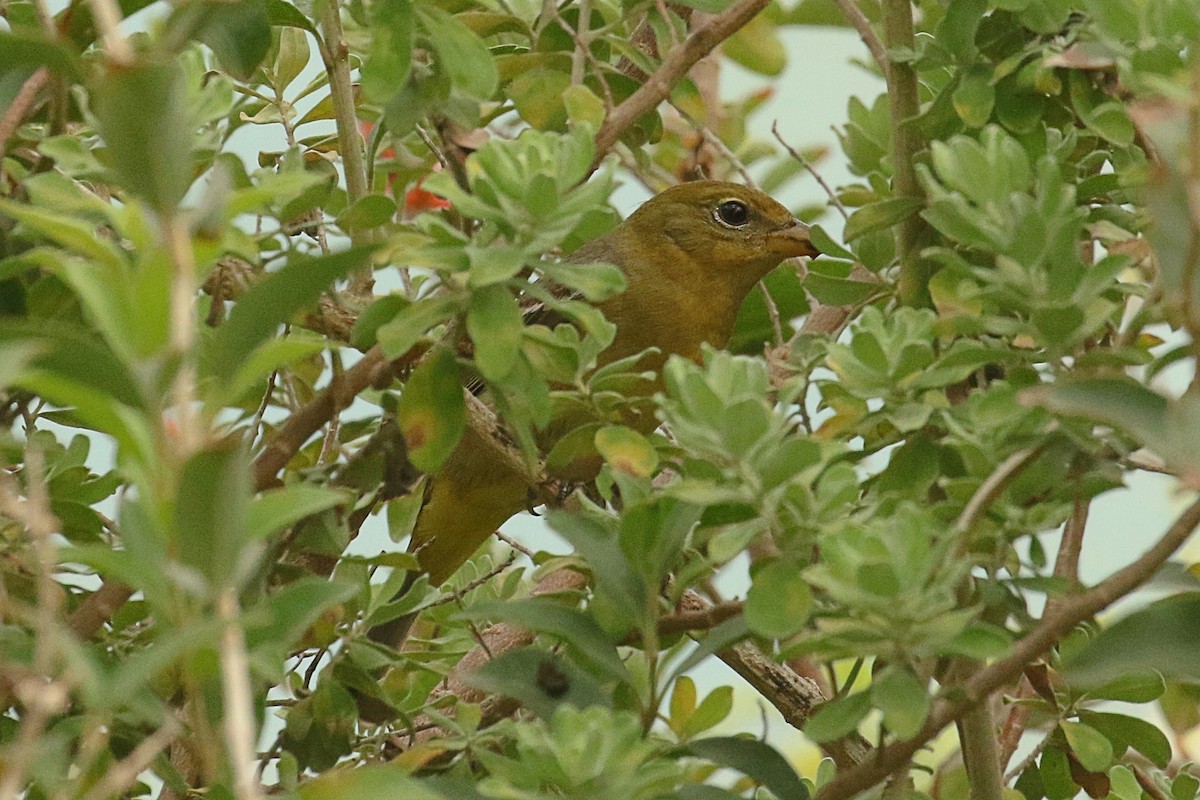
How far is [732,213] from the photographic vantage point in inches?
165

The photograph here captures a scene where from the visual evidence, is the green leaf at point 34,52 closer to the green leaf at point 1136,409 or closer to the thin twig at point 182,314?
the thin twig at point 182,314

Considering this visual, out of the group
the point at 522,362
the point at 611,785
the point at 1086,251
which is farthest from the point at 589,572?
the point at 1086,251

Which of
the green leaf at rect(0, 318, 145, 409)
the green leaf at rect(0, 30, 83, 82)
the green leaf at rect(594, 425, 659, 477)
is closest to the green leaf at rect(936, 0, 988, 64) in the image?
the green leaf at rect(594, 425, 659, 477)

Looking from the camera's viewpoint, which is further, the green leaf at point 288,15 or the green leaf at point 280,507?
the green leaf at point 288,15

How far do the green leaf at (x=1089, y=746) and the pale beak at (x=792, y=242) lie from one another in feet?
6.68

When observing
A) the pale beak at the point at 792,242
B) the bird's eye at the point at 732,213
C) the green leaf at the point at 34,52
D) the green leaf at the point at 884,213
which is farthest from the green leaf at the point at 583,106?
the bird's eye at the point at 732,213

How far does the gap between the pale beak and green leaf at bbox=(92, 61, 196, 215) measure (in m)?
2.86

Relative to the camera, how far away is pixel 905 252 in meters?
2.31

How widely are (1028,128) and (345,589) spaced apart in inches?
47.7

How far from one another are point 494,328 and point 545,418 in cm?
17

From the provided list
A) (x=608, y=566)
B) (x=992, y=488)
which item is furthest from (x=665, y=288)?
(x=992, y=488)

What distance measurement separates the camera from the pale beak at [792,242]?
13.3ft

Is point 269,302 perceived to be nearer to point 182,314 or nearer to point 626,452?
point 182,314

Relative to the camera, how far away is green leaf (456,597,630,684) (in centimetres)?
175
